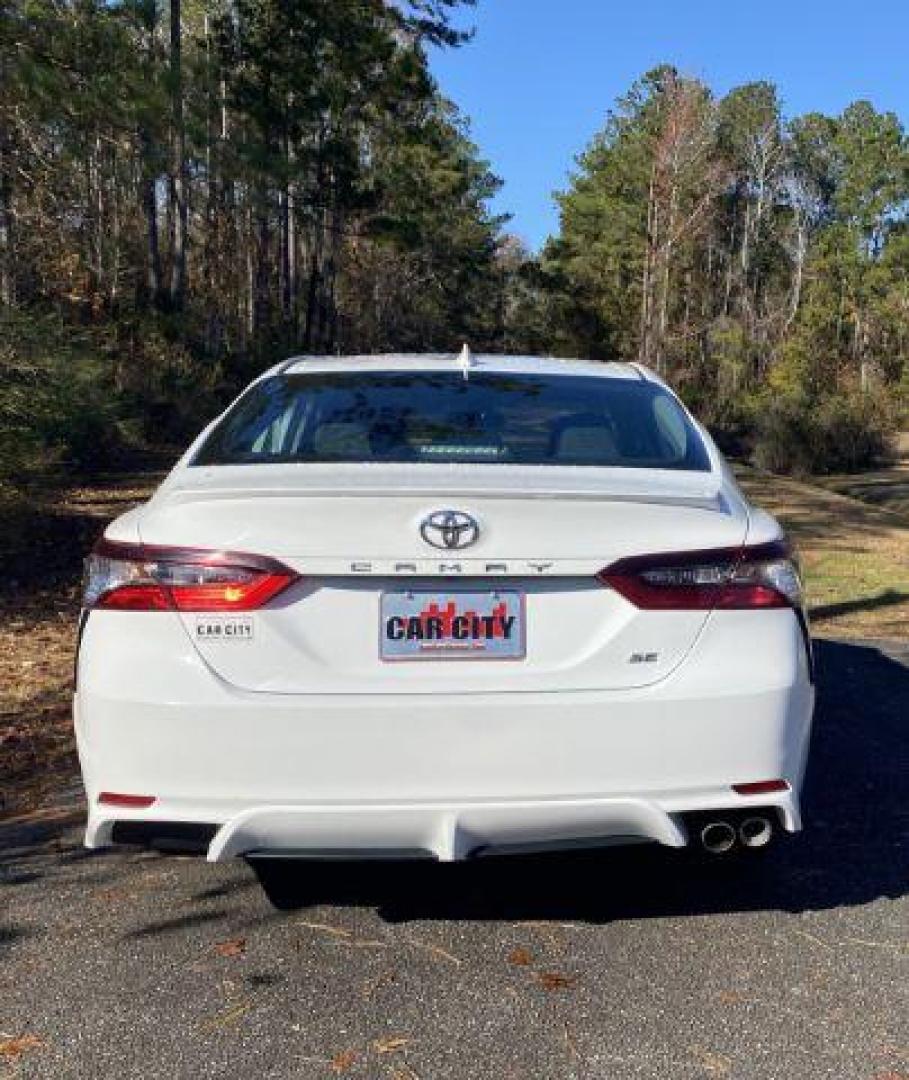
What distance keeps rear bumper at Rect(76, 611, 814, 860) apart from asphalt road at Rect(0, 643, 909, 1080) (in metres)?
0.43

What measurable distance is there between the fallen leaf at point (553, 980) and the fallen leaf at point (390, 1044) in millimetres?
448

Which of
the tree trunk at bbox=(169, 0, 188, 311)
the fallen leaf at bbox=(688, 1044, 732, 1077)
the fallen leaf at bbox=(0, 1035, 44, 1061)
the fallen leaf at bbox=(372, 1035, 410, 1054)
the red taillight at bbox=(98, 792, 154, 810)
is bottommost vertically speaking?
the fallen leaf at bbox=(0, 1035, 44, 1061)

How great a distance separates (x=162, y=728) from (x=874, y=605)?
7525mm

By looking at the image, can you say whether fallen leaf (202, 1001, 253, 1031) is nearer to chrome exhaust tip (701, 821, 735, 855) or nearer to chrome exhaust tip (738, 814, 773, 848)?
chrome exhaust tip (701, 821, 735, 855)

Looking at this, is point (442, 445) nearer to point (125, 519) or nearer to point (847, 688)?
point (125, 519)

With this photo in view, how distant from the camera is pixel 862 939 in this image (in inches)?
134

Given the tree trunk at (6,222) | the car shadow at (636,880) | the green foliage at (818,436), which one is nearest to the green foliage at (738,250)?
the green foliage at (818,436)

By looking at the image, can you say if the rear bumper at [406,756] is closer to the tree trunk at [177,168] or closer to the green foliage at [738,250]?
the tree trunk at [177,168]

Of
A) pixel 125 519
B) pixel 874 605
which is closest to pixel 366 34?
pixel 874 605

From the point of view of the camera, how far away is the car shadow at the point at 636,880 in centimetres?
363

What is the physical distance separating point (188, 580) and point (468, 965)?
51.8 inches

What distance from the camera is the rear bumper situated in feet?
9.55

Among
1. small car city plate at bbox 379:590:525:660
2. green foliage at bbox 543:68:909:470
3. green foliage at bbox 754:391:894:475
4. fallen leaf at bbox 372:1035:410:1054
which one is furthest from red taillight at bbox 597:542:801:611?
green foliage at bbox 543:68:909:470

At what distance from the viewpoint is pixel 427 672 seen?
294cm
